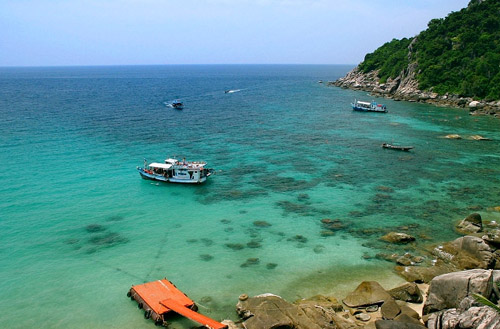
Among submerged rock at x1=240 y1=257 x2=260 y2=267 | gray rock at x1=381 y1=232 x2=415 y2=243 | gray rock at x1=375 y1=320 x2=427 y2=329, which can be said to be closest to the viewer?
gray rock at x1=375 y1=320 x2=427 y2=329

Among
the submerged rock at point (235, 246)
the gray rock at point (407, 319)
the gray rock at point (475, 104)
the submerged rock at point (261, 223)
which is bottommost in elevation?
the submerged rock at point (235, 246)

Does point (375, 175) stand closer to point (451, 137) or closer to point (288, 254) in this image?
point (288, 254)

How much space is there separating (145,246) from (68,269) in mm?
7044

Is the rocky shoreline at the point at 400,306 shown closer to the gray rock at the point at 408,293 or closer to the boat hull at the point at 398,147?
the gray rock at the point at 408,293

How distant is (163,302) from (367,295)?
15.0 m

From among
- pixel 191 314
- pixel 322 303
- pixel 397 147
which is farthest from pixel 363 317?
pixel 397 147

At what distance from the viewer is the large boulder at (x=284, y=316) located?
2397 centimetres

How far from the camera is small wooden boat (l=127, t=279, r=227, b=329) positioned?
969 inches

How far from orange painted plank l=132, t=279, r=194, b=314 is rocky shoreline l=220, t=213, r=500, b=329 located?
155 inches

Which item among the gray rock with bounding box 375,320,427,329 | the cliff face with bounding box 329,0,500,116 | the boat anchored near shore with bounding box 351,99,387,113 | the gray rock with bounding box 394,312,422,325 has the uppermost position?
the cliff face with bounding box 329,0,500,116

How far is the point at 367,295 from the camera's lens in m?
27.7

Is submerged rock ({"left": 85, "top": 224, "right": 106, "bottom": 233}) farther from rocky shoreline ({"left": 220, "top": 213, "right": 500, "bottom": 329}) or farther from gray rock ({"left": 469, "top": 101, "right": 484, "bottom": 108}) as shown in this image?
gray rock ({"left": 469, "top": 101, "right": 484, "bottom": 108})

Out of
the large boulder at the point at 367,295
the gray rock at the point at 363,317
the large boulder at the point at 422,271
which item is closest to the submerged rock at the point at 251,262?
the large boulder at the point at 367,295

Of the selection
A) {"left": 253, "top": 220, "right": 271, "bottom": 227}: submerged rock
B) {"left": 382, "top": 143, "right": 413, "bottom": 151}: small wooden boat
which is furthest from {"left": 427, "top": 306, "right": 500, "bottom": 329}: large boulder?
{"left": 382, "top": 143, "right": 413, "bottom": 151}: small wooden boat
